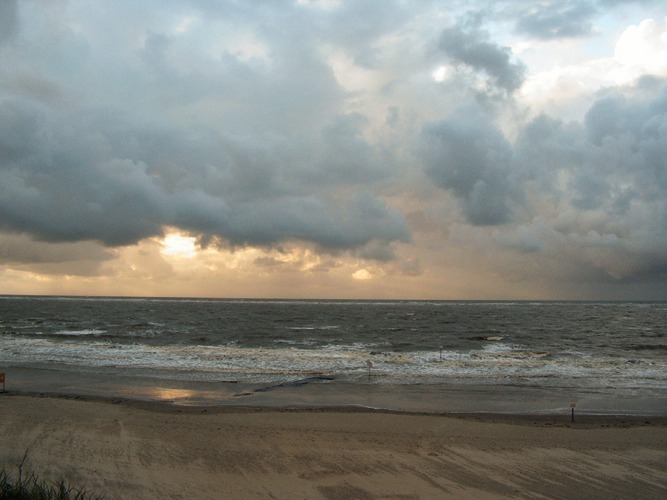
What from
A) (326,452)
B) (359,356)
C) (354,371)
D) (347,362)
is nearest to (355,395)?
(354,371)

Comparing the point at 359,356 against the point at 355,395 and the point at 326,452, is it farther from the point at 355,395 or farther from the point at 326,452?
the point at 326,452

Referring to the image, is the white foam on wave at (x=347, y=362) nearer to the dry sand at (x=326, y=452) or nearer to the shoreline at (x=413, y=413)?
the shoreline at (x=413, y=413)

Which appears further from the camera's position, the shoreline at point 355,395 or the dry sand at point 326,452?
the shoreline at point 355,395

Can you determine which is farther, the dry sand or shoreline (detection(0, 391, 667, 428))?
shoreline (detection(0, 391, 667, 428))

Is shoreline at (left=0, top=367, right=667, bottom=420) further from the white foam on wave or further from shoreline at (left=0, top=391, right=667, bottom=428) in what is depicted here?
the white foam on wave

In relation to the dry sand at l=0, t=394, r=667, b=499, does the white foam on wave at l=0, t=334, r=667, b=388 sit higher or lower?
lower

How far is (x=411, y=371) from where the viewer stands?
25984 millimetres

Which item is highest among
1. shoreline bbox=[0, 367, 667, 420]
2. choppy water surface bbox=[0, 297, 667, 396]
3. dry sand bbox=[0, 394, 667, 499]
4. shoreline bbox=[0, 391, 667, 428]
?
dry sand bbox=[0, 394, 667, 499]

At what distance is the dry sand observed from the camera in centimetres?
1012

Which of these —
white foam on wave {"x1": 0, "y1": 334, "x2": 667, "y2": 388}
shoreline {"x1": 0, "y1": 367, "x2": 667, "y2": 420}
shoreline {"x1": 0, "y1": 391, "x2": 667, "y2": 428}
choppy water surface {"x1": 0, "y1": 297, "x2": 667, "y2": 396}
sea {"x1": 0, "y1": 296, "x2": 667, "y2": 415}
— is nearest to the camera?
shoreline {"x1": 0, "y1": 391, "x2": 667, "y2": 428}

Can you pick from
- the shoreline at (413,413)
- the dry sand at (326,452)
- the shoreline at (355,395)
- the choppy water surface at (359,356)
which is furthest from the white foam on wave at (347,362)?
the dry sand at (326,452)

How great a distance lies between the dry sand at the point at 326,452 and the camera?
399 inches

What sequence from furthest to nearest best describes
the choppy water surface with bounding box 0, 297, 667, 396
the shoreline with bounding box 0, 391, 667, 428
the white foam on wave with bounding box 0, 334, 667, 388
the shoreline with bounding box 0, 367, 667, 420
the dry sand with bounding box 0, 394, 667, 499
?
the white foam on wave with bounding box 0, 334, 667, 388 < the choppy water surface with bounding box 0, 297, 667, 396 < the shoreline with bounding box 0, 367, 667, 420 < the shoreline with bounding box 0, 391, 667, 428 < the dry sand with bounding box 0, 394, 667, 499

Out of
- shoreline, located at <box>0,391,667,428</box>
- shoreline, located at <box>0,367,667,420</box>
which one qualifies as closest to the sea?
shoreline, located at <box>0,367,667,420</box>
